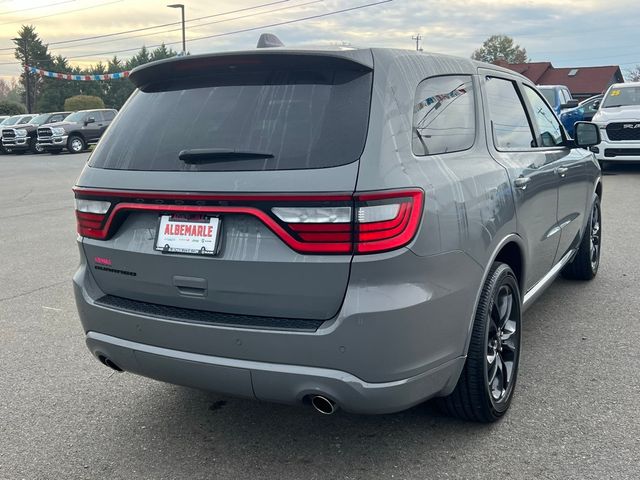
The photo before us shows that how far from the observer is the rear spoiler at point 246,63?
2592 millimetres

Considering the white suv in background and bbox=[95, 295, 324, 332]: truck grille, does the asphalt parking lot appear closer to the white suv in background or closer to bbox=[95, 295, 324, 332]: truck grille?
bbox=[95, 295, 324, 332]: truck grille

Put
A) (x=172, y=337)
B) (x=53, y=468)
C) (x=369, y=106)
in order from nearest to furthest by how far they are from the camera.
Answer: (x=369, y=106) < (x=172, y=337) < (x=53, y=468)

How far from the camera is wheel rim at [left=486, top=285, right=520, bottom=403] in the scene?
10.4ft

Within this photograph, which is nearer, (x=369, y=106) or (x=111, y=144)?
(x=369, y=106)

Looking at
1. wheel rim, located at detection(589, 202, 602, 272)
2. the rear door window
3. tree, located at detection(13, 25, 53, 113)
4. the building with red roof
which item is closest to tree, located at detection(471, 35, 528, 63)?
the building with red roof

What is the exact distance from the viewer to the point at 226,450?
304 cm

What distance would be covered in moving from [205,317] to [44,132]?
29.3m

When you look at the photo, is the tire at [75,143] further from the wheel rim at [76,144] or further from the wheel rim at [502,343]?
the wheel rim at [502,343]

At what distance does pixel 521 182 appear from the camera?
348cm

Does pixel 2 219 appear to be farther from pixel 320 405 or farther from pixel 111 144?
pixel 320 405

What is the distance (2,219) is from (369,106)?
9323 mm

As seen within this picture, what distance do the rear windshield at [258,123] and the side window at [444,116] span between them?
0.32m

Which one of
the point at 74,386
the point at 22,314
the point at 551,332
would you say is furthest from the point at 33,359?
the point at 551,332

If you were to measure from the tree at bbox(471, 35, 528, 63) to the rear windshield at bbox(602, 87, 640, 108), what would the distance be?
3802 inches
